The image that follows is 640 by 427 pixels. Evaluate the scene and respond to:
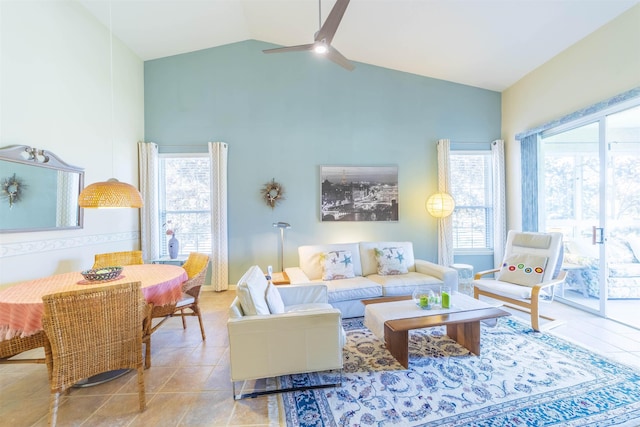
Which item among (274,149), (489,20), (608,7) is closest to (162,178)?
(274,149)

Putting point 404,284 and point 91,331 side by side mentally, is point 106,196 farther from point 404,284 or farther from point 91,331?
point 404,284

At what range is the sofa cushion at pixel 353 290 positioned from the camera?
127 inches

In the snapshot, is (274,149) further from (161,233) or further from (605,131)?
(605,131)

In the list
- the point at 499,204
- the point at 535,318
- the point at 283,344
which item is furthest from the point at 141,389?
the point at 499,204

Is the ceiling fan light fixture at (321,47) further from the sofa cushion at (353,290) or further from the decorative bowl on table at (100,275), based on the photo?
the decorative bowl on table at (100,275)

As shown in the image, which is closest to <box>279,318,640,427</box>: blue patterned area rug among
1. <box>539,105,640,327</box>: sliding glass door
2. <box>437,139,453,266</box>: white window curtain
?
<box>539,105,640,327</box>: sliding glass door

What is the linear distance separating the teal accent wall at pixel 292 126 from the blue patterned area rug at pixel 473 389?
96.5 inches

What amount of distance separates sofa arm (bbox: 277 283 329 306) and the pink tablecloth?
100 centimetres

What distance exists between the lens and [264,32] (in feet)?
14.3

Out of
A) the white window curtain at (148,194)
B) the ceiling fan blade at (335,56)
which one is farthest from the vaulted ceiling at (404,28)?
the white window curtain at (148,194)

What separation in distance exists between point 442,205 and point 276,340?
366cm

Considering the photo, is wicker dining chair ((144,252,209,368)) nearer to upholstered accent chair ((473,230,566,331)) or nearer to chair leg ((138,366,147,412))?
chair leg ((138,366,147,412))

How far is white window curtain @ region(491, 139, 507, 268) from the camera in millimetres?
4723

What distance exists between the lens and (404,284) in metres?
3.41
